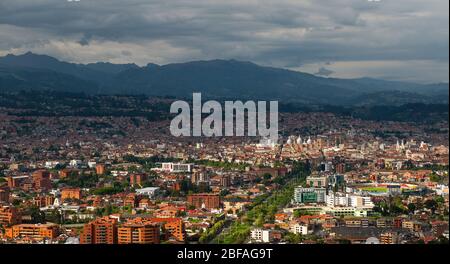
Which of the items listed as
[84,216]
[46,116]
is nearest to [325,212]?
[84,216]

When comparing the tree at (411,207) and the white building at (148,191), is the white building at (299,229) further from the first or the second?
the white building at (148,191)

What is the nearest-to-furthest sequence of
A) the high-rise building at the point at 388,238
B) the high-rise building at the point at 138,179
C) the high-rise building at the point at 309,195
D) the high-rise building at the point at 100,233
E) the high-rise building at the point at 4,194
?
1. the high-rise building at the point at 100,233
2. the high-rise building at the point at 388,238
3. the high-rise building at the point at 4,194
4. the high-rise building at the point at 309,195
5. the high-rise building at the point at 138,179

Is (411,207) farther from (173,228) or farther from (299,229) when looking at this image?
(173,228)

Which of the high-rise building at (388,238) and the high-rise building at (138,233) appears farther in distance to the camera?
the high-rise building at (388,238)

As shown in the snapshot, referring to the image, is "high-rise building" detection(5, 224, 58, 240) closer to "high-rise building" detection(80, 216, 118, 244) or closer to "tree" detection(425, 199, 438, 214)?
"high-rise building" detection(80, 216, 118, 244)

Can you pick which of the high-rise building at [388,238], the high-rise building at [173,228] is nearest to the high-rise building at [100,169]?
the high-rise building at [173,228]
